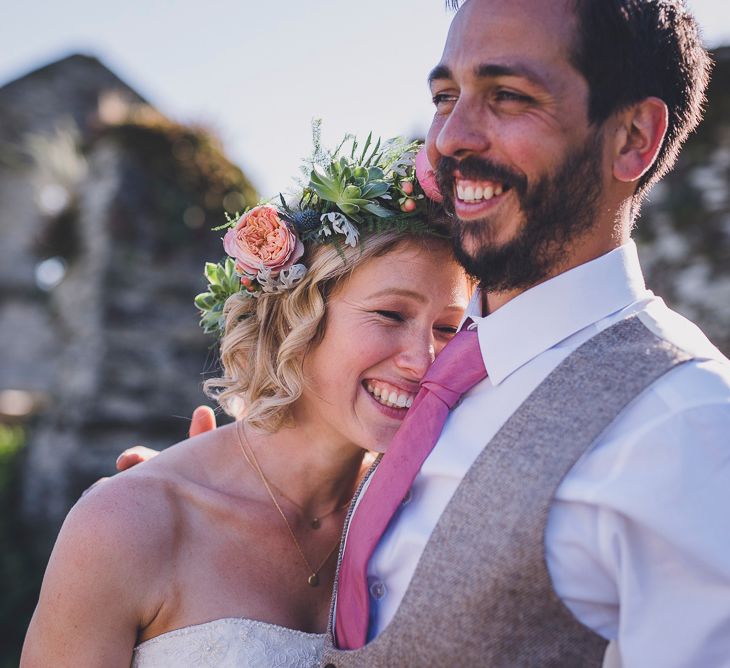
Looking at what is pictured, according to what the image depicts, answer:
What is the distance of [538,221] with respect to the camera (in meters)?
1.96

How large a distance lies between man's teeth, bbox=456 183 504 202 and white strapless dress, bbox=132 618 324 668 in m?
1.43

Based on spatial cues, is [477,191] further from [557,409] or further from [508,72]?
[557,409]

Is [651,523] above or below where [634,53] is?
below

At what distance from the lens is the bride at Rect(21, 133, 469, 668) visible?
2.32 metres

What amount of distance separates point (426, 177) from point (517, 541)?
127 centimetres

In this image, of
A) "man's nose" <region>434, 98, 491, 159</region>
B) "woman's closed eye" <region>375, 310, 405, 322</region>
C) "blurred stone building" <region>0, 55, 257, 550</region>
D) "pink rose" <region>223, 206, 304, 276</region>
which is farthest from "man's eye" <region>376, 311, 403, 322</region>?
"blurred stone building" <region>0, 55, 257, 550</region>

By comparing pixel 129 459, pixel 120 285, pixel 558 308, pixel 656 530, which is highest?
pixel 558 308

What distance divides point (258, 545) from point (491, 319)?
3.88 feet

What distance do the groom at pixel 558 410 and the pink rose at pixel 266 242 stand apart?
67 centimetres

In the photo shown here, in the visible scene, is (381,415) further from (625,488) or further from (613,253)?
(625,488)

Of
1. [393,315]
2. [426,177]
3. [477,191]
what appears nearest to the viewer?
[477,191]

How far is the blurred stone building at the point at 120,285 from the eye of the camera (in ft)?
21.6

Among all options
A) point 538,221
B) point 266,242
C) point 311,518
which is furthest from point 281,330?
point 538,221

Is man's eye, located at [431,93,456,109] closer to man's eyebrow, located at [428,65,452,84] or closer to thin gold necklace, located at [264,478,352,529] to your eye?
man's eyebrow, located at [428,65,452,84]
